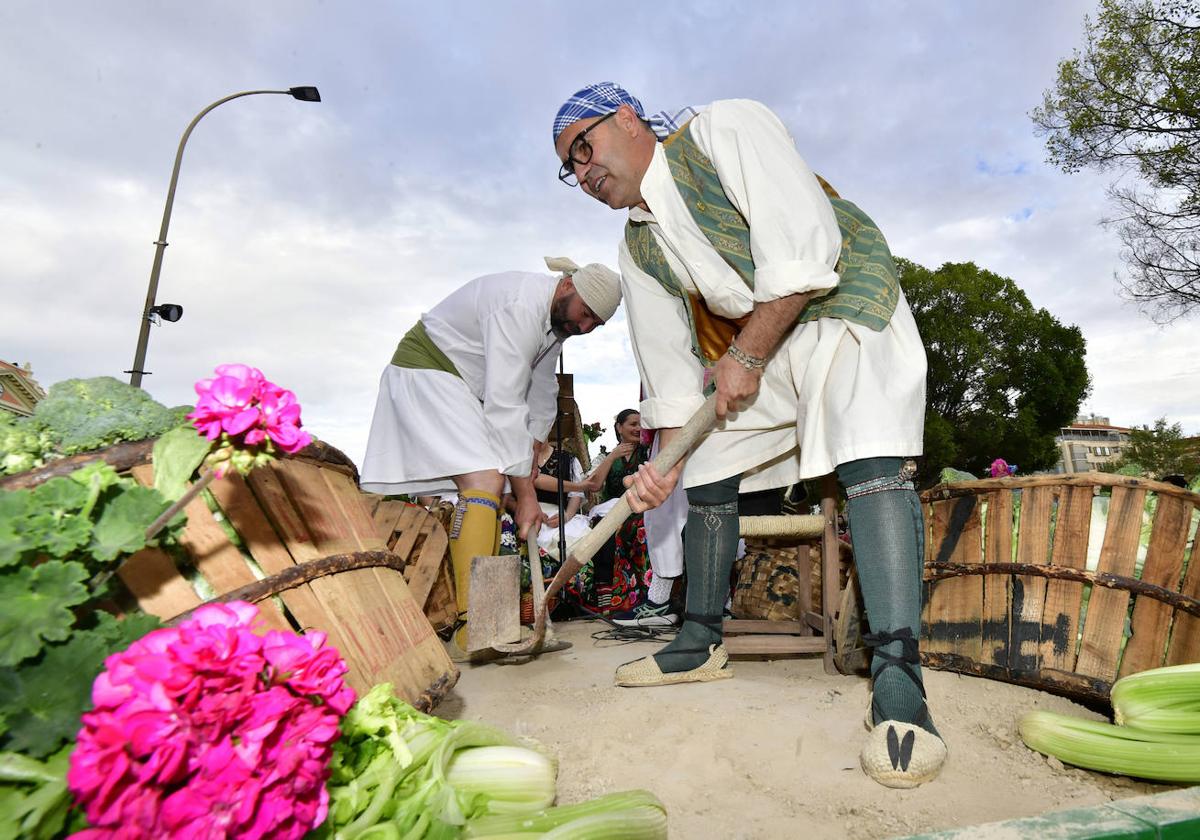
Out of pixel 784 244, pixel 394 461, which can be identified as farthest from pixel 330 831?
pixel 394 461

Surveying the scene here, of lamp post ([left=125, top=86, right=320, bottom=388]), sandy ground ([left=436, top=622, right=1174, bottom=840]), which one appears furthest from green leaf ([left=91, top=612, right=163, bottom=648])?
lamp post ([left=125, top=86, right=320, bottom=388])

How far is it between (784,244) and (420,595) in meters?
3.07

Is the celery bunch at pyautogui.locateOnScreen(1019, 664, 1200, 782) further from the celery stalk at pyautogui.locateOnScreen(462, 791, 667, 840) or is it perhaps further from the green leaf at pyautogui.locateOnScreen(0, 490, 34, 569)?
the green leaf at pyautogui.locateOnScreen(0, 490, 34, 569)

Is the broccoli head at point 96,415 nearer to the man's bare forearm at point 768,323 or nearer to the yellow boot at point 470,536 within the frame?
the man's bare forearm at point 768,323

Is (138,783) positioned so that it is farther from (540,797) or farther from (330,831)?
(540,797)

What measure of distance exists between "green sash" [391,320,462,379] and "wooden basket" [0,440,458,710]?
2.23m

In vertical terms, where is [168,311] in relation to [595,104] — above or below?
below

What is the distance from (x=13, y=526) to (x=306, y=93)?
12.3 m

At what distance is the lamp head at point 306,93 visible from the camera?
37.4 feet

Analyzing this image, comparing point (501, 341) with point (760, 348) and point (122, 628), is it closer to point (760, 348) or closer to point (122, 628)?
point (760, 348)

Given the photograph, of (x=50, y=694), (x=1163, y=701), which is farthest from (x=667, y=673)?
(x=50, y=694)

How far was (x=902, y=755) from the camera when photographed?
6.50 feet

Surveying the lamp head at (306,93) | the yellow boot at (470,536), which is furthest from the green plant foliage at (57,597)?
the lamp head at (306,93)

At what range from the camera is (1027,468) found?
2494 centimetres
